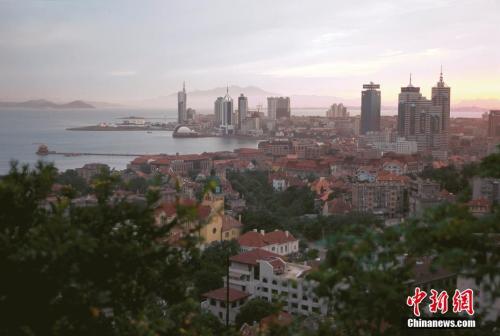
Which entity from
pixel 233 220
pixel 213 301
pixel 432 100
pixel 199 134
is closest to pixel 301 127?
pixel 199 134

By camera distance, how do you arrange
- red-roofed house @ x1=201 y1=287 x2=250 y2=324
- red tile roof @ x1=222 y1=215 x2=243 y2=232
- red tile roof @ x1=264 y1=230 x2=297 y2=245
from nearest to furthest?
1. red-roofed house @ x1=201 y1=287 x2=250 y2=324
2. red tile roof @ x1=264 y1=230 x2=297 y2=245
3. red tile roof @ x1=222 y1=215 x2=243 y2=232

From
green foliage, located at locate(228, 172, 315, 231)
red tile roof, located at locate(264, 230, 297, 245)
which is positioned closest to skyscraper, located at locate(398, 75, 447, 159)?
green foliage, located at locate(228, 172, 315, 231)

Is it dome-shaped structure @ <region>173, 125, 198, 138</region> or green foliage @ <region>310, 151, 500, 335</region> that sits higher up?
green foliage @ <region>310, 151, 500, 335</region>

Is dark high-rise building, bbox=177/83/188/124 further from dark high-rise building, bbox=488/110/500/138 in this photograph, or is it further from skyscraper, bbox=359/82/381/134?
dark high-rise building, bbox=488/110/500/138

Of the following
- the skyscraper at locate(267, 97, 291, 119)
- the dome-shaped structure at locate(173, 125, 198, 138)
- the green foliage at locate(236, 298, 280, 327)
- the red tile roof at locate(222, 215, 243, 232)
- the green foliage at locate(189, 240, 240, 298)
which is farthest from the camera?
the skyscraper at locate(267, 97, 291, 119)

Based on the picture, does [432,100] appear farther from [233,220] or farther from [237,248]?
[237,248]

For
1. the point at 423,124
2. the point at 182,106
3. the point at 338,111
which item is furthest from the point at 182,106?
the point at 423,124

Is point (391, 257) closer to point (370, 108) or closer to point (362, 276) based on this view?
point (362, 276)

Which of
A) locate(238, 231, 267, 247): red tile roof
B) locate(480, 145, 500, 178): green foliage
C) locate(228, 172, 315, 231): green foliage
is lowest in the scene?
locate(228, 172, 315, 231): green foliage
